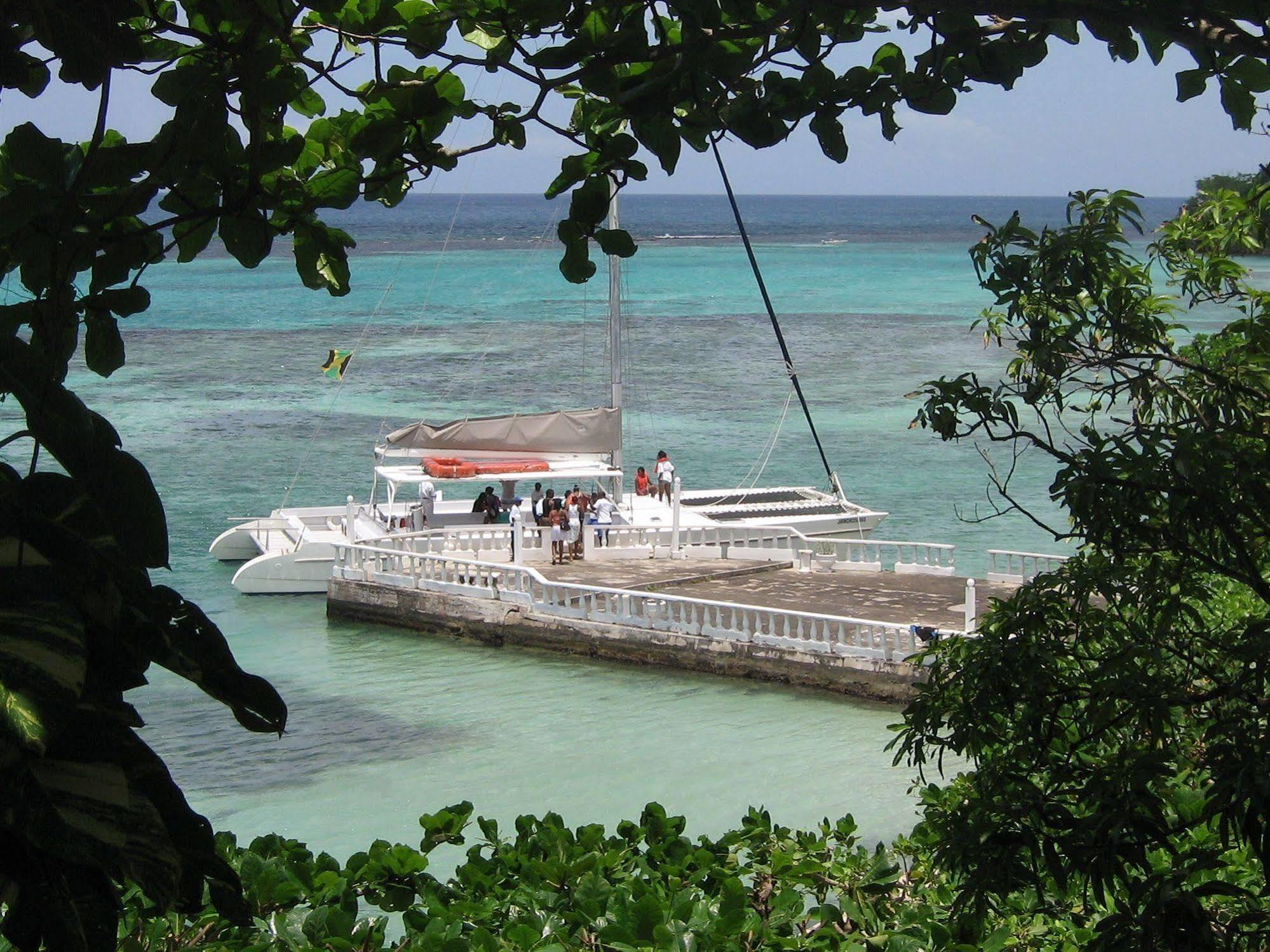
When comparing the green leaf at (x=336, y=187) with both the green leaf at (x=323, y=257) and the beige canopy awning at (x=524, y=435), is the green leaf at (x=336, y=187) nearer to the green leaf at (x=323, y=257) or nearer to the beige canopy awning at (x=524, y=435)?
the green leaf at (x=323, y=257)

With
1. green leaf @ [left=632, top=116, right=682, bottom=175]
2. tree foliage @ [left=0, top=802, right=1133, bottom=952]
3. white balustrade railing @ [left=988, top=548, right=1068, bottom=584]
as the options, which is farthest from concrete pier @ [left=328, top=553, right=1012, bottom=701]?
green leaf @ [left=632, top=116, right=682, bottom=175]

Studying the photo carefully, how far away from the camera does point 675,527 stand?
862 inches

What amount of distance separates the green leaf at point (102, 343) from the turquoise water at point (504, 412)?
2.00 m

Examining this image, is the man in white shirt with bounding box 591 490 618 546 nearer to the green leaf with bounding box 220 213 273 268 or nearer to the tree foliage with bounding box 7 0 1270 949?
the tree foliage with bounding box 7 0 1270 949

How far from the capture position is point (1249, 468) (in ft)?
9.37

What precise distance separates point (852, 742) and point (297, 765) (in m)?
5.78

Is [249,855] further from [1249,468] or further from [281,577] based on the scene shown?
[281,577]

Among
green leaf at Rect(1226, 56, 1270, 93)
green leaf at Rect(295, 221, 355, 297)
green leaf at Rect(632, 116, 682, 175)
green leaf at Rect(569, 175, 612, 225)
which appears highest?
green leaf at Rect(1226, 56, 1270, 93)

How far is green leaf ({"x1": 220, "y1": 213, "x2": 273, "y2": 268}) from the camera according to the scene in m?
2.87

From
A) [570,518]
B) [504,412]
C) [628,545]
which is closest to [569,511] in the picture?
[570,518]

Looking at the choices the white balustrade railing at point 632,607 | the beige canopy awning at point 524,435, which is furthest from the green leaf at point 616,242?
the beige canopy awning at point 524,435

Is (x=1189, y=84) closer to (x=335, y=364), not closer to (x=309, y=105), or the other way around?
(x=309, y=105)

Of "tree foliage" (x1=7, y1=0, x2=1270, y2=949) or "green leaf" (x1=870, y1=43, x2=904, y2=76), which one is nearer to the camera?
"tree foliage" (x1=7, y1=0, x2=1270, y2=949)

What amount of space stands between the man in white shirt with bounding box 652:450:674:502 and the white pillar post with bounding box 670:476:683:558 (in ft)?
7.92
